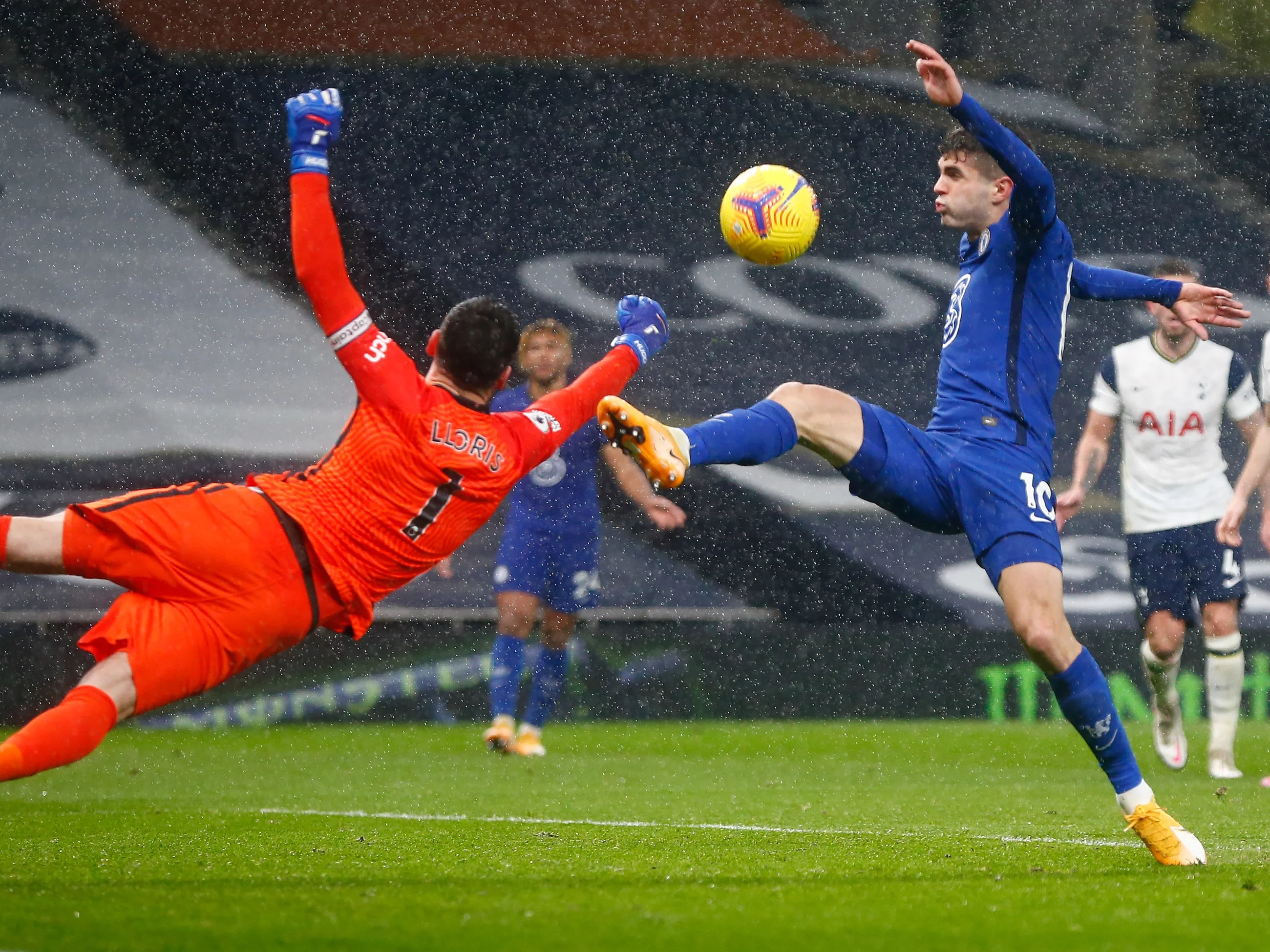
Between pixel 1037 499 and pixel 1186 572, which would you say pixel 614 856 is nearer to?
pixel 1037 499

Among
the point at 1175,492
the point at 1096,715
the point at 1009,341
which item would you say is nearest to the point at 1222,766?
the point at 1175,492

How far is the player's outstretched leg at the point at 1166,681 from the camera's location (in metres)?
7.24

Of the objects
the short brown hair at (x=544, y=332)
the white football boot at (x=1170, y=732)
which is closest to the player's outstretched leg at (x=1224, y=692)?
the white football boot at (x=1170, y=732)

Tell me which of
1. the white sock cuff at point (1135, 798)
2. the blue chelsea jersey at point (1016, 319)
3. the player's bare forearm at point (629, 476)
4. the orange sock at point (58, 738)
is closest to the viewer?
the orange sock at point (58, 738)

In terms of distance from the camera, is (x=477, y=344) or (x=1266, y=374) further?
(x=1266, y=374)

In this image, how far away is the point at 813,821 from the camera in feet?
16.8

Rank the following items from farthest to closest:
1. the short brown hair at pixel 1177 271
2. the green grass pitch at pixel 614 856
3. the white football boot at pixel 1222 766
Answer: the white football boot at pixel 1222 766 → the short brown hair at pixel 1177 271 → the green grass pitch at pixel 614 856

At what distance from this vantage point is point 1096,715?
4.21 metres

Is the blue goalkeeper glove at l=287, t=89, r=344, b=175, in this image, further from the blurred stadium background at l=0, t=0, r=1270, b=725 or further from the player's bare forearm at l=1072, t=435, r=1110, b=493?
the blurred stadium background at l=0, t=0, r=1270, b=725

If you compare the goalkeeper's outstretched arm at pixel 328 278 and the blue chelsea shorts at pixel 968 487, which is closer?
the goalkeeper's outstretched arm at pixel 328 278

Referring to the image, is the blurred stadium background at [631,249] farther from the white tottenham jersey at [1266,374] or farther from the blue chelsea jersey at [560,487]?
the white tottenham jersey at [1266,374]

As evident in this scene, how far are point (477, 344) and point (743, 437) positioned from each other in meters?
0.72

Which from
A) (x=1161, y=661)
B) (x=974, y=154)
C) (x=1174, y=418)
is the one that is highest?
(x=974, y=154)

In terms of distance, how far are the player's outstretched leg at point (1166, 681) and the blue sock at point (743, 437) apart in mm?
3893
